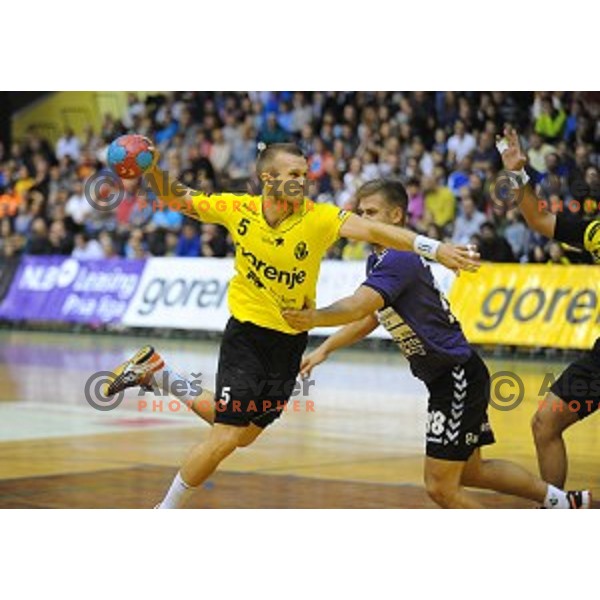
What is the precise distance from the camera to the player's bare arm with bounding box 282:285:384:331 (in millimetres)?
7551

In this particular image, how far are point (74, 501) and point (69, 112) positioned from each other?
87.2 ft

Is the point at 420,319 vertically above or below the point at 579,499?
above

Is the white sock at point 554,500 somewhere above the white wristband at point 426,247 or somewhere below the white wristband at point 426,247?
below

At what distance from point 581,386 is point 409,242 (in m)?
2.33

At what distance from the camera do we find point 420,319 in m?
8.20

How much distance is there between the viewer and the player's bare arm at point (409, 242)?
284 inches

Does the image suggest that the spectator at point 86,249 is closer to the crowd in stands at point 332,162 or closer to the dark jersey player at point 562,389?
the crowd in stands at point 332,162

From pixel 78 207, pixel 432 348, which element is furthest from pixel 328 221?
pixel 78 207

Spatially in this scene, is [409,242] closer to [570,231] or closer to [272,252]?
[272,252]

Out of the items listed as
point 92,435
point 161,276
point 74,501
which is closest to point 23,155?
point 161,276

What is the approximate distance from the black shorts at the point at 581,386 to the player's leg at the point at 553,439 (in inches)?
1.9

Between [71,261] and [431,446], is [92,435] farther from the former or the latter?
[71,261]

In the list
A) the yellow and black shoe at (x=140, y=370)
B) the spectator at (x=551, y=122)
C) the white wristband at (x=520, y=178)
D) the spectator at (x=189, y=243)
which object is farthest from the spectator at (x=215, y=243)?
the white wristband at (x=520, y=178)

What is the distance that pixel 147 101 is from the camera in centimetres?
3050
